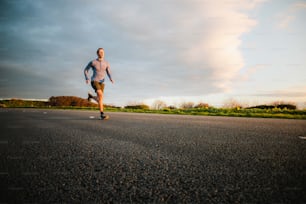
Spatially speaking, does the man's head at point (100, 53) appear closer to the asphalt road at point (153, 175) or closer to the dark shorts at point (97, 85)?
the dark shorts at point (97, 85)

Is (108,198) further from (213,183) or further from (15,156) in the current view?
(15,156)

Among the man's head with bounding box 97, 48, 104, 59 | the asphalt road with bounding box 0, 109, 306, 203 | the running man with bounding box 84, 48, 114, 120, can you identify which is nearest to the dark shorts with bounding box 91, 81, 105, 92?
the running man with bounding box 84, 48, 114, 120

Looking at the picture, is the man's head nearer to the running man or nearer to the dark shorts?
the running man

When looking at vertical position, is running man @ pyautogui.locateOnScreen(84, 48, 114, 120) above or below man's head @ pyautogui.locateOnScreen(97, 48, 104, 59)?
below

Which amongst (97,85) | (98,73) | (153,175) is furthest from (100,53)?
(153,175)

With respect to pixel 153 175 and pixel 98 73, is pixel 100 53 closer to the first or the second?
pixel 98 73

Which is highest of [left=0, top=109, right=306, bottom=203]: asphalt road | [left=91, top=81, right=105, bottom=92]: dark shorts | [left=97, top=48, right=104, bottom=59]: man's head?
[left=97, top=48, right=104, bottom=59]: man's head

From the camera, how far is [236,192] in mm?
1318

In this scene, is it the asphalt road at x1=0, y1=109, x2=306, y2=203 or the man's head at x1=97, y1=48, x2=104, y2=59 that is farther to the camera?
the man's head at x1=97, y1=48, x2=104, y2=59

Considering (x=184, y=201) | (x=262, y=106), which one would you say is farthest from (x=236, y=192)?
(x=262, y=106)

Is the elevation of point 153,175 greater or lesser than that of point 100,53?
lesser

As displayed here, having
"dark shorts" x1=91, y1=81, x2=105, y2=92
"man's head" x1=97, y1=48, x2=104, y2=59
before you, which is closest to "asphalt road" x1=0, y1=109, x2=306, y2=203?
"dark shorts" x1=91, y1=81, x2=105, y2=92

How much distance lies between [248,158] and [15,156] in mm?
2689

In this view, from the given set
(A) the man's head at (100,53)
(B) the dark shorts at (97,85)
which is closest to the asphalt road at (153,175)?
(B) the dark shorts at (97,85)
